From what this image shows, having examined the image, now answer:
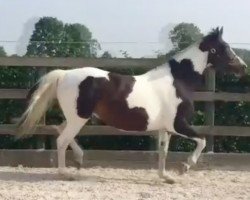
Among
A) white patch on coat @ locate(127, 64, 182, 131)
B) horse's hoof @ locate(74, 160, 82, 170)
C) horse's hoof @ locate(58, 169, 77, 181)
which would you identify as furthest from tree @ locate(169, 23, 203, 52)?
horse's hoof @ locate(58, 169, 77, 181)

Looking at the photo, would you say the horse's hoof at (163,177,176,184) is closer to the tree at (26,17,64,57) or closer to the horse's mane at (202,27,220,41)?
the horse's mane at (202,27,220,41)

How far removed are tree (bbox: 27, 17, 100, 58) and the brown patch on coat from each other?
245cm

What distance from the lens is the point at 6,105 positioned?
A: 335 inches

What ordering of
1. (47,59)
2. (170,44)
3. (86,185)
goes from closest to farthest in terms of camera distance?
(86,185) → (47,59) → (170,44)

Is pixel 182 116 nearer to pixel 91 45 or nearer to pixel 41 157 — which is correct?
pixel 41 157

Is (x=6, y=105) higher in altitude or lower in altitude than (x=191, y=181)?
higher

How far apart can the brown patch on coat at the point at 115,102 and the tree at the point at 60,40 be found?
2.45m

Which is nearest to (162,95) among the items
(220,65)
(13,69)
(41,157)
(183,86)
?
(183,86)

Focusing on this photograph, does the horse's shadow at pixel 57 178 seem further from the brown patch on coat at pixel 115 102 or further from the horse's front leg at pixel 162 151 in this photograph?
the brown patch on coat at pixel 115 102

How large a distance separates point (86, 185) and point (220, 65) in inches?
95.2

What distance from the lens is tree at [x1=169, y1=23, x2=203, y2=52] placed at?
947 cm

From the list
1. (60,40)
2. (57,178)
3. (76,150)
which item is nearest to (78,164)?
(76,150)

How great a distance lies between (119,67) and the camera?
812 cm

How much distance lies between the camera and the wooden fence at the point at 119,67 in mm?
7914
